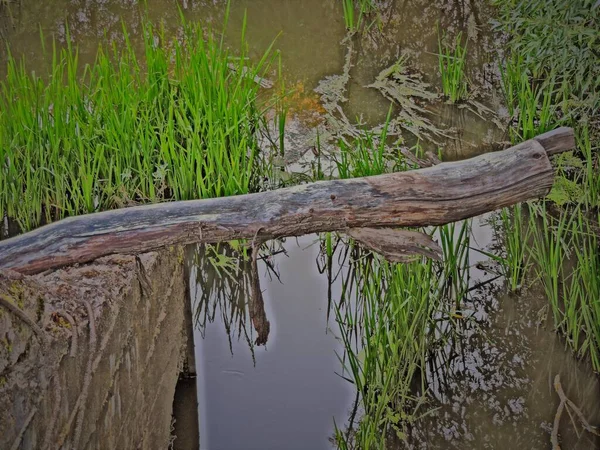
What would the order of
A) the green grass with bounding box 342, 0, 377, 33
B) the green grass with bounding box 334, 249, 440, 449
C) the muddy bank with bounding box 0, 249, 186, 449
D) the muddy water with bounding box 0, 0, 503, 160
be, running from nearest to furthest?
the muddy bank with bounding box 0, 249, 186, 449, the green grass with bounding box 334, 249, 440, 449, the muddy water with bounding box 0, 0, 503, 160, the green grass with bounding box 342, 0, 377, 33

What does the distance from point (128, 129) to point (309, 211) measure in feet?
1.79

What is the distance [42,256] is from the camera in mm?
1349

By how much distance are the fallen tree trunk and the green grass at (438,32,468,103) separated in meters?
0.33

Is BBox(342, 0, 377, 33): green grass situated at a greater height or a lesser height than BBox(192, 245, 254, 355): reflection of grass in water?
greater

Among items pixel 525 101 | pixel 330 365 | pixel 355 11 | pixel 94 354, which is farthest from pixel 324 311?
pixel 355 11

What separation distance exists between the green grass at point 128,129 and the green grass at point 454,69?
0.55 meters

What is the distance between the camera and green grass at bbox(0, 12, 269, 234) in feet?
4.87

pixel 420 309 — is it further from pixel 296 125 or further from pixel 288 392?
pixel 296 125

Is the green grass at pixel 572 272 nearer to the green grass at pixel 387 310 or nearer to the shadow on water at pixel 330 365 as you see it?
the shadow on water at pixel 330 365

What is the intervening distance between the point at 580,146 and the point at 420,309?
1.96 feet

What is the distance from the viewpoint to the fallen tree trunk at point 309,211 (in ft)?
4.49

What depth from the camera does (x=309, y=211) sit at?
4.51ft

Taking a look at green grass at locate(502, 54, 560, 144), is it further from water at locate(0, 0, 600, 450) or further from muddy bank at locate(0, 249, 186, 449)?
muddy bank at locate(0, 249, 186, 449)

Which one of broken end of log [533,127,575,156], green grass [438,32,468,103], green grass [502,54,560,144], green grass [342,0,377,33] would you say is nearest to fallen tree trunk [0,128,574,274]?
broken end of log [533,127,575,156]
